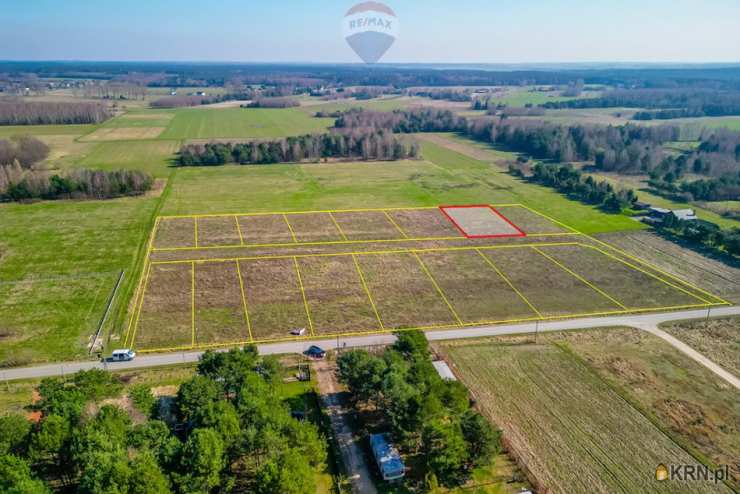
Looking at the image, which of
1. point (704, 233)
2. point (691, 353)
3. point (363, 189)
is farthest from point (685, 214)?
point (363, 189)

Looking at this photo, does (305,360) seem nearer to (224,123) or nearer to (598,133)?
(598,133)

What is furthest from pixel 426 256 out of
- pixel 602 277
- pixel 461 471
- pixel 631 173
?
pixel 631 173

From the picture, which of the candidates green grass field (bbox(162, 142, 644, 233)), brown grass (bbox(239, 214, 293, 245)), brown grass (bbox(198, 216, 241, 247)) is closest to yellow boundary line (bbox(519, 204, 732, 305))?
green grass field (bbox(162, 142, 644, 233))

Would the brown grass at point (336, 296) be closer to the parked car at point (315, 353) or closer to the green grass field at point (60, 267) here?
the parked car at point (315, 353)

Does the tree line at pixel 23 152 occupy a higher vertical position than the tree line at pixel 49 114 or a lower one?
lower

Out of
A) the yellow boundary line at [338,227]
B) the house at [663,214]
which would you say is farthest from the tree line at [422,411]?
the house at [663,214]

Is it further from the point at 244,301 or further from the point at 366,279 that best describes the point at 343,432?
the point at 366,279
